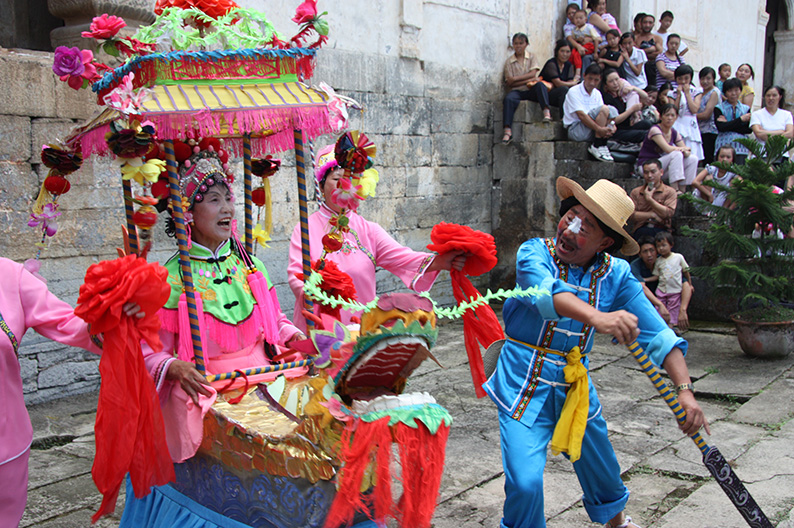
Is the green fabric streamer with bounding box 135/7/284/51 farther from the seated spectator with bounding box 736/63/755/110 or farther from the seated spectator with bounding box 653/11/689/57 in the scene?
the seated spectator with bounding box 736/63/755/110

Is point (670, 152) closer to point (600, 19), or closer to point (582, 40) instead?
point (582, 40)

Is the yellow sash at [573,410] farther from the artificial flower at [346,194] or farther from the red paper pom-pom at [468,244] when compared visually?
the artificial flower at [346,194]

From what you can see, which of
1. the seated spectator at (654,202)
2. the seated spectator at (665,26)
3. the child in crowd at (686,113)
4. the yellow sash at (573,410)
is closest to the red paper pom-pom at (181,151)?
the yellow sash at (573,410)

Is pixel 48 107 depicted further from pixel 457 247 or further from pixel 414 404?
pixel 414 404

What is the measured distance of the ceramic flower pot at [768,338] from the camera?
7160 millimetres

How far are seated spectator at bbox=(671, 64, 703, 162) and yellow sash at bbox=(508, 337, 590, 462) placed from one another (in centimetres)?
815

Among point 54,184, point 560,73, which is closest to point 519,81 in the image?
point 560,73

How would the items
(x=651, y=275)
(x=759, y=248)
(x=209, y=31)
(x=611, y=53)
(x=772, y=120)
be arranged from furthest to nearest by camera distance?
(x=611, y=53)
(x=772, y=120)
(x=651, y=275)
(x=759, y=248)
(x=209, y=31)

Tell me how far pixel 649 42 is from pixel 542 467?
10.3m

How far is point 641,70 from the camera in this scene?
1119cm

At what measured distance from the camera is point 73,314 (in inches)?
112

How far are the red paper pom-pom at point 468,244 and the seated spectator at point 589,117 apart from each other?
273 inches

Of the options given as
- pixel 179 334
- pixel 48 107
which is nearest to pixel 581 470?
pixel 179 334

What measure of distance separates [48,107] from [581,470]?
4.66m
